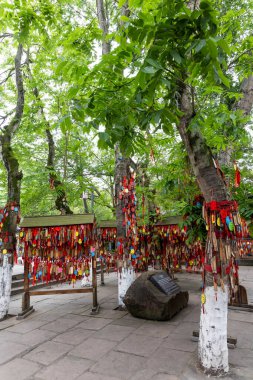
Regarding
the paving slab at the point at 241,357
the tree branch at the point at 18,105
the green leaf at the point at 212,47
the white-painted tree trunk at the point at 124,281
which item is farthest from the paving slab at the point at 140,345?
the tree branch at the point at 18,105

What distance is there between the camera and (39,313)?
7.23 metres

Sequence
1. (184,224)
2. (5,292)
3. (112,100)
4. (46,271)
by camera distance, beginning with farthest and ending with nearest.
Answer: (46,271), (5,292), (184,224), (112,100)

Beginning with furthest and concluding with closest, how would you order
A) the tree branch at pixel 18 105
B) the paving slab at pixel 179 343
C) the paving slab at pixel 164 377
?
the tree branch at pixel 18 105 → the paving slab at pixel 179 343 → the paving slab at pixel 164 377

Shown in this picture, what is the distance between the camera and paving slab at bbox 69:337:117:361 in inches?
177

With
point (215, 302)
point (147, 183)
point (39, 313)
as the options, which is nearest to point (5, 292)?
point (39, 313)

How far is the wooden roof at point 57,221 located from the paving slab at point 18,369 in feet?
10.5

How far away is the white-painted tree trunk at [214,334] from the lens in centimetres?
372

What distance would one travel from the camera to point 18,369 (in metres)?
4.10

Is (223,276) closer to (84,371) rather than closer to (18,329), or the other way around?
(84,371)

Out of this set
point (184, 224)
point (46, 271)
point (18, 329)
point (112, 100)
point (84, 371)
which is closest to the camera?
point (112, 100)

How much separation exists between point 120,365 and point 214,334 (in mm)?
1547

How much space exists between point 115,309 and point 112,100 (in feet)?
19.0

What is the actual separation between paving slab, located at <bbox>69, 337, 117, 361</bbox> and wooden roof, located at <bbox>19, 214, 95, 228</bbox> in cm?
279

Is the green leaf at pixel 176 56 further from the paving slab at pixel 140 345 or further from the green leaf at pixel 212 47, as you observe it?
the paving slab at pixel 140 345
